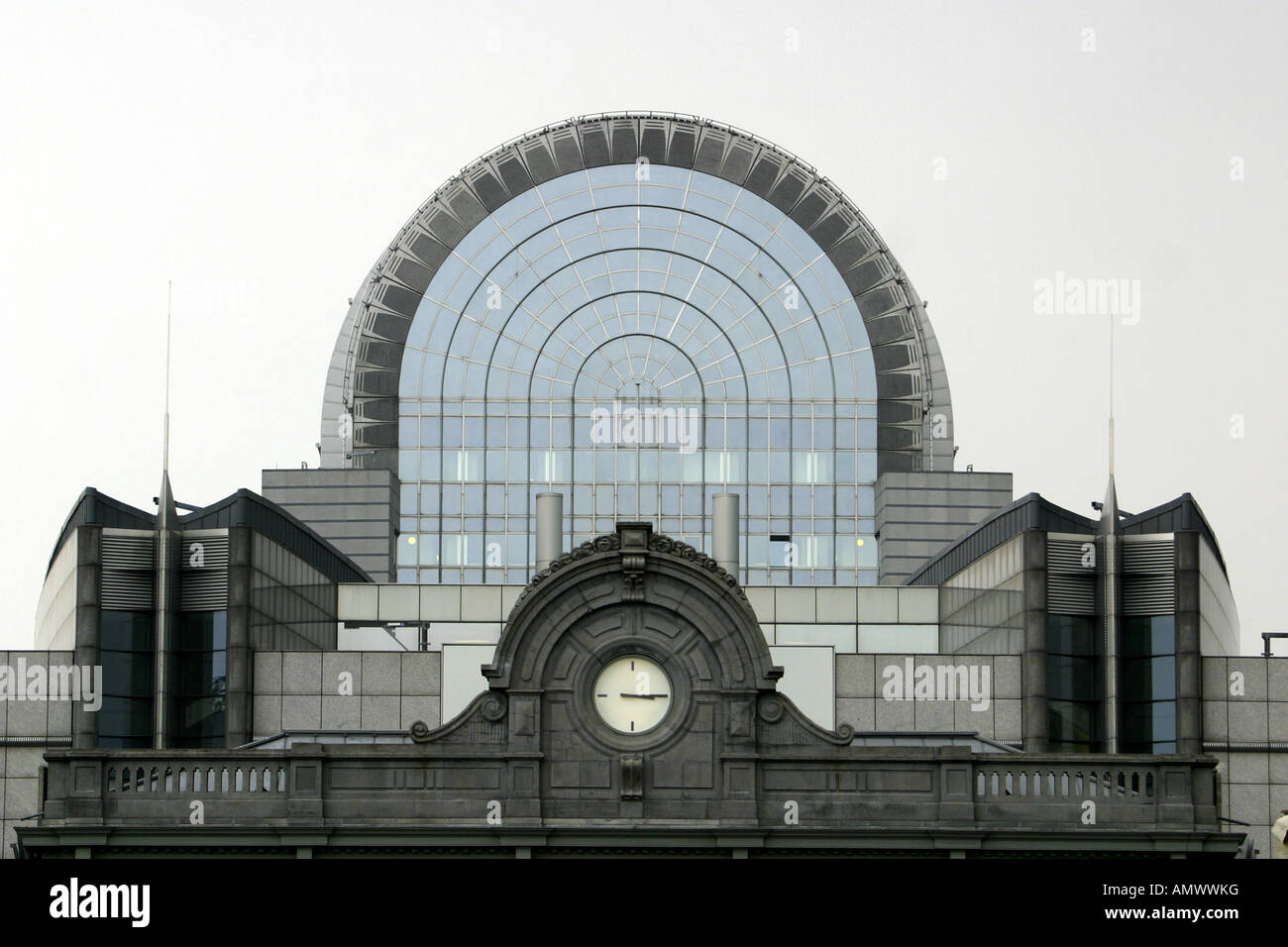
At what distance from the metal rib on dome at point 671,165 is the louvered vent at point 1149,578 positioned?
1617 inches

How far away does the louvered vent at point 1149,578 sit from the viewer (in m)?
85.7

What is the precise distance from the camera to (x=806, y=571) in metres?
128

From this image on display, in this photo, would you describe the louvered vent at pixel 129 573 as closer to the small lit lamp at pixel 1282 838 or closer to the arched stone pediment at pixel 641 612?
the arched stone pediment at pixel 641 612

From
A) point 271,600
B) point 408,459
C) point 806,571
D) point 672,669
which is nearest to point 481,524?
point 408,459

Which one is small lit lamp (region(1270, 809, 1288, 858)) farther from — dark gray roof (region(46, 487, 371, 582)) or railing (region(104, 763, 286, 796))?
dark gray roof (region(46, 487, 371, 582))

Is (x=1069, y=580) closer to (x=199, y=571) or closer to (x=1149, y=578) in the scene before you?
(x=1149, y=578)

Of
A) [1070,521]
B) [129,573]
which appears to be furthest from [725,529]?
[129,573]

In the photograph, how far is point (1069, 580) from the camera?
8681 cm

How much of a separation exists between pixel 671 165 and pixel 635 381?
1032 centimetres

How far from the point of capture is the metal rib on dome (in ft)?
413
